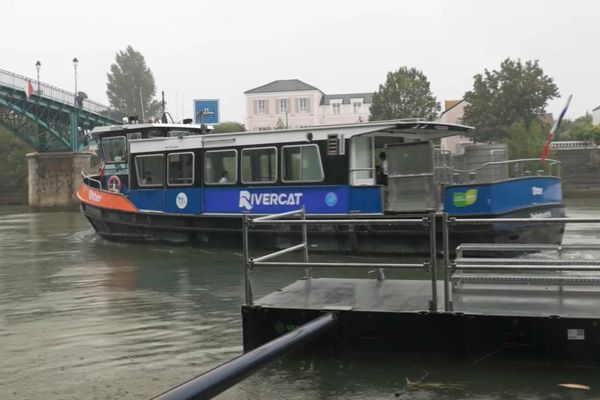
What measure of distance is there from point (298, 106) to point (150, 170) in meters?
73.7

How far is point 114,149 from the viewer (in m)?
17.1

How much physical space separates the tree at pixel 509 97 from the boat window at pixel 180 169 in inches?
1735

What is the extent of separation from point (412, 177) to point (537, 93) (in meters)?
47.3

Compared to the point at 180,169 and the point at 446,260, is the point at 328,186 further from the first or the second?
the point at 446,260

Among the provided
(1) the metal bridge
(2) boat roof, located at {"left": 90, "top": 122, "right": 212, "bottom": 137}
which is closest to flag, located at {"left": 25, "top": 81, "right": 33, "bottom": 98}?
(1) the metal bridge

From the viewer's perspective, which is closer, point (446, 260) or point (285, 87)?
point (446, 260)

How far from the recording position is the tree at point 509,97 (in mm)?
55125

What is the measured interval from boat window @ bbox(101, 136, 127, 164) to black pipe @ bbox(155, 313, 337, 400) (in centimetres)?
1333

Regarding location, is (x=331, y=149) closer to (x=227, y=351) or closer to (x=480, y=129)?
(x=227, y=351)

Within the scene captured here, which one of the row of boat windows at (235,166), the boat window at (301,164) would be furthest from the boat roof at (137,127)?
the boat window at (301,164)

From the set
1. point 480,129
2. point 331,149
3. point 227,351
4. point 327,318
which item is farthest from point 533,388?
point 480,129

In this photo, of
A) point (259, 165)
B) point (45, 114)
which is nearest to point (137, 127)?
point (259, 165)

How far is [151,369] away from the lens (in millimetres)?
5977

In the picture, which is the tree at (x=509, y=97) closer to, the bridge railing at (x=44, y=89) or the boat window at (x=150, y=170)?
the bridge railing at (x=44, y=89)
